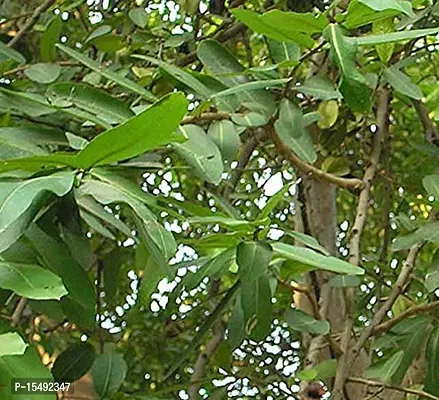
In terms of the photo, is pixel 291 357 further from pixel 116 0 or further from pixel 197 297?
pixel 116 0

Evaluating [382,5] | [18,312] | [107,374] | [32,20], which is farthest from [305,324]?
[32,20]

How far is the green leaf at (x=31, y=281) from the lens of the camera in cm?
58

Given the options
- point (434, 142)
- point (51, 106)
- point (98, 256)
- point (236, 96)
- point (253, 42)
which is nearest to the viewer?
point (51, 106)

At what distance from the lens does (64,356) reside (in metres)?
0.98

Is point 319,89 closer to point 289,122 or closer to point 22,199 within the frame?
point 289,122

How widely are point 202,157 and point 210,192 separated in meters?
0.29

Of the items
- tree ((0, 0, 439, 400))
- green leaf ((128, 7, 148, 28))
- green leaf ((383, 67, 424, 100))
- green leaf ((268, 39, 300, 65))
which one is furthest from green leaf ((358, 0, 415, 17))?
green leaf ((128, 7, 148, 28))

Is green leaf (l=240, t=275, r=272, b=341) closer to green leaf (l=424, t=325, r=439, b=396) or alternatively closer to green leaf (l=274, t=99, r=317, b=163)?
green leaf (l=274, t=99, r=317, b=163)

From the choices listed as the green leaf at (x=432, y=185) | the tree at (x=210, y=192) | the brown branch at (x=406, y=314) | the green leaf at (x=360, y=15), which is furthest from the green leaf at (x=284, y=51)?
the brown branch at (x=406, y=314)

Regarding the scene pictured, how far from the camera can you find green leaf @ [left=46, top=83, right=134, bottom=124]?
742mm

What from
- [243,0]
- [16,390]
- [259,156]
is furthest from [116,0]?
[16,390]

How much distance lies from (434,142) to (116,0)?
24.6 inches

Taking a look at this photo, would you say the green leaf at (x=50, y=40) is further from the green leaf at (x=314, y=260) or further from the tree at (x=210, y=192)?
the green leaf at (x=314, y=260)

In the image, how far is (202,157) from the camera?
29.9 inches
